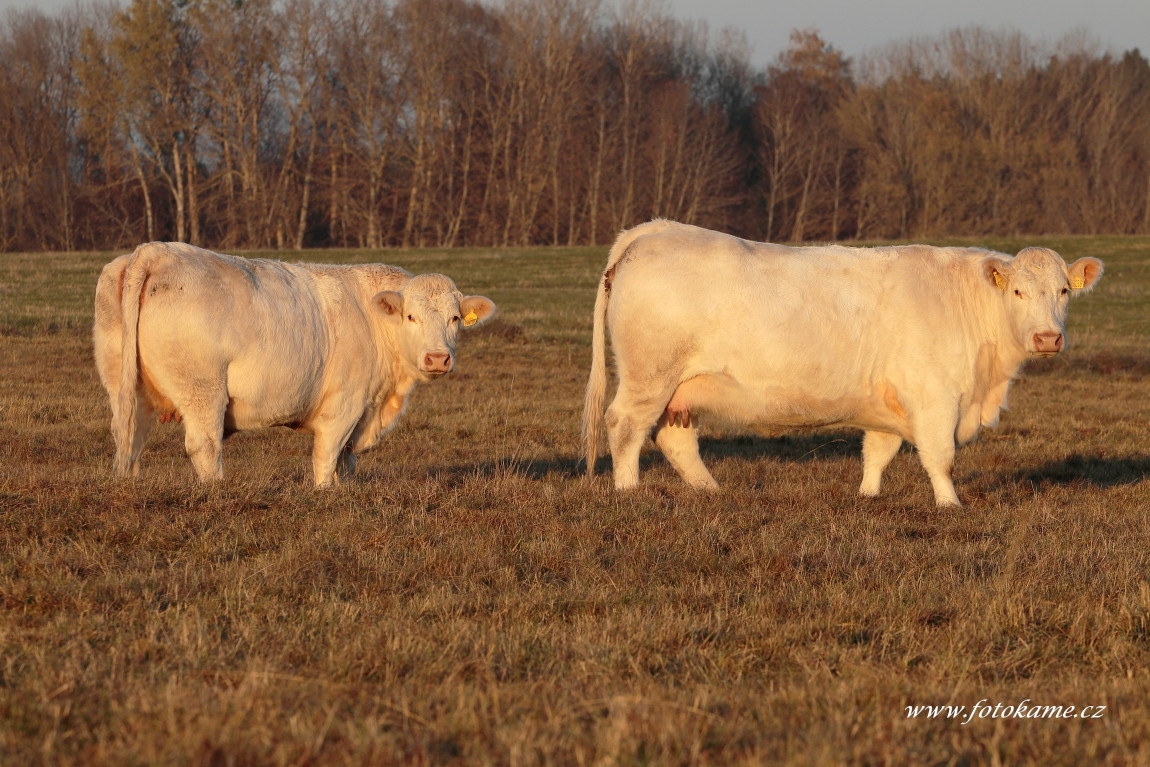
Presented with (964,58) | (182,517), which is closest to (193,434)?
(182,517)

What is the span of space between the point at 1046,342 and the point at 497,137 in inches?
1880

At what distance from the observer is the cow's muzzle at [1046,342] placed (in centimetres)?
756

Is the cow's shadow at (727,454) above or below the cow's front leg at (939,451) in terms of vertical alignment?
below

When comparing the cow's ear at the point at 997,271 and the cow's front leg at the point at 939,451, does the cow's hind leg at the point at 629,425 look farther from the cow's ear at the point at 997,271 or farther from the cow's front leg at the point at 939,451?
the cow's ear at the point at 997,271

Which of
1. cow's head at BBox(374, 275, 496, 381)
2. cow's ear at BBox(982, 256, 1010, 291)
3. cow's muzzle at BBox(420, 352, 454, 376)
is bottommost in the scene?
cow's muzzle at BBox(420, 352, 454, 376)

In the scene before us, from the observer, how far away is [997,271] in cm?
795

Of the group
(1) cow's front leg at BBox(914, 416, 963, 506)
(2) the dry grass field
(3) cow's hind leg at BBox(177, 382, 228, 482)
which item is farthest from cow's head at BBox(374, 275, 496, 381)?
(1) cow's front leg at BBox(914, 416, 963, 506)

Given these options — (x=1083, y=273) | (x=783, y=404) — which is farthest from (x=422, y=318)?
(x=1083, y=273)

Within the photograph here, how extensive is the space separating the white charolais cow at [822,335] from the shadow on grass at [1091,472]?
4.88ft

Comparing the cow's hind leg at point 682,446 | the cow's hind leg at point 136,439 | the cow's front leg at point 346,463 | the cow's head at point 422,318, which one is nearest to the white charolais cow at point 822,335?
the cow's hind leg at point 682,446

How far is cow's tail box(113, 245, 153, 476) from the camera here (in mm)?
6965

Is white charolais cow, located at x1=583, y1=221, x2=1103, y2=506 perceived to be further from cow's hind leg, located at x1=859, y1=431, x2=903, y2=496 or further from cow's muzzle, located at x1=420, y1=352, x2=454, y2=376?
cow's muzzle, located at x1=420, y1=352, x2=454, y2=376

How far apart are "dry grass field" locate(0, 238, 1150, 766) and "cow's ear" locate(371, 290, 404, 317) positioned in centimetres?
122

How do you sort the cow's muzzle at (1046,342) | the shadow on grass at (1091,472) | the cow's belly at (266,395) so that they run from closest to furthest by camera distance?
the cow's belly at (266,395), the cow's muzzle at (1046,342), the shadow on grass at (1091,472)
